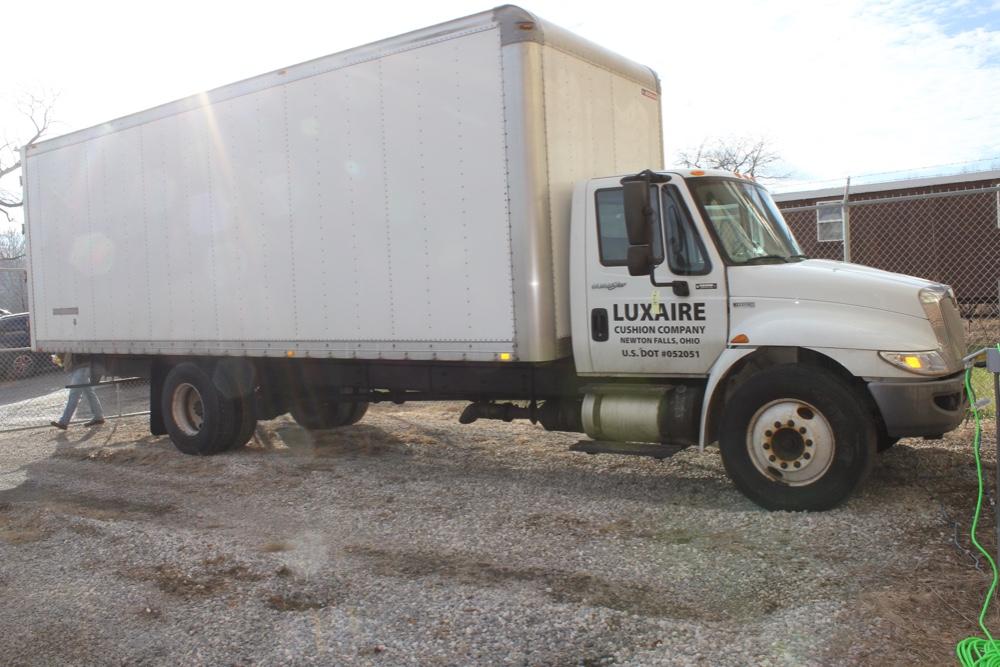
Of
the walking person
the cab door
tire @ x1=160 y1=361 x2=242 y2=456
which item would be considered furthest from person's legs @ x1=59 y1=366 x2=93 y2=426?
the cab door

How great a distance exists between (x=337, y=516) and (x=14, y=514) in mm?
2788

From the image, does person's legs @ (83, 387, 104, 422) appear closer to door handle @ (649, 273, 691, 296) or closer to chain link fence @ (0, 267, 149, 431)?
chain link fence @ (0, 267, 149, 431)

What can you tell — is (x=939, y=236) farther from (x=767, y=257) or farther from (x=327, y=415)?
(x=327, y=415)

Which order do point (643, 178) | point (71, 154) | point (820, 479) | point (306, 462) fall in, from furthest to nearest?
1. point (71, 154)
2. point (306, 462)
3. point (643, 178)
4. point (820, 479)

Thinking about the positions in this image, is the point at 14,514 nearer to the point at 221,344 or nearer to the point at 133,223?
the point at 221,344

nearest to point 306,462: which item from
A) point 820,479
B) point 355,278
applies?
point 355,278

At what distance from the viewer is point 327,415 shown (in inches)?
383

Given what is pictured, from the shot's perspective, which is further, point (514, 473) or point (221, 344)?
point (221, 344)

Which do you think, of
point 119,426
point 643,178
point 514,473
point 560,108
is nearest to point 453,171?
point 560,108

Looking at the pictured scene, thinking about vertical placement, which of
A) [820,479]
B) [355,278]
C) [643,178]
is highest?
[643,178]

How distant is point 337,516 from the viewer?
630cm

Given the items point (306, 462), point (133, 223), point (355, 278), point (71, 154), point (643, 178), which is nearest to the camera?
point (643, 178)

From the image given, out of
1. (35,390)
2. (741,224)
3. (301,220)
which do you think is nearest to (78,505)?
(301,220)

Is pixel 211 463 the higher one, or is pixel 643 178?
pixel 643 178
